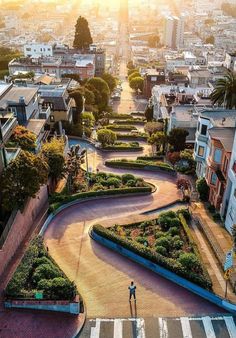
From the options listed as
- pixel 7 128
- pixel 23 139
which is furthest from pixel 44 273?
pixel 23 139

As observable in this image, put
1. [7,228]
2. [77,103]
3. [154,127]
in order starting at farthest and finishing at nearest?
1. [77,103]
2. [154,127]
3. [7,228]

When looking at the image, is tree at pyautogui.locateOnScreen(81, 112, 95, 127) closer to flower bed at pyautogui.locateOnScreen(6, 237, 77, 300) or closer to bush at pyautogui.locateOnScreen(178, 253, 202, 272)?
flower bed at pyautogui.locateOnScreen(6, 237, 77, 300)

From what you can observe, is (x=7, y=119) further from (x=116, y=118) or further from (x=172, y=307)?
(x=116, y=118)

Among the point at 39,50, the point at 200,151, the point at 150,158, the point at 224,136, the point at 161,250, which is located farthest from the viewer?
the point at 39,50

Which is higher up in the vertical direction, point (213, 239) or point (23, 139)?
point (23, 139)

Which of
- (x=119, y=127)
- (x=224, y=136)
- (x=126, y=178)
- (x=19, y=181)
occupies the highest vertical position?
(x=224, y=136)

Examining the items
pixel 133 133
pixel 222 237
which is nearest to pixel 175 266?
pixel 222 237

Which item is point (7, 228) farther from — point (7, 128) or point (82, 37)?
point (82, 37)
